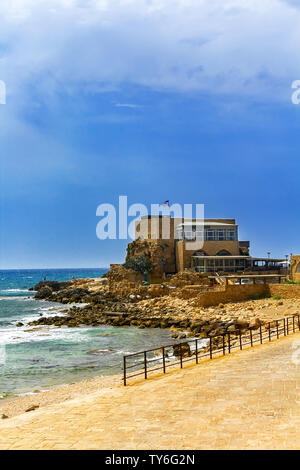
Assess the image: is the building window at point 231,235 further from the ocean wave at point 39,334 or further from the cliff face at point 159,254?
the ocean wave at point 39,334

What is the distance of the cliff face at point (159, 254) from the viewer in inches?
2146

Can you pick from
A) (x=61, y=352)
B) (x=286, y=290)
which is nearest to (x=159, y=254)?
(x=286, y=290)

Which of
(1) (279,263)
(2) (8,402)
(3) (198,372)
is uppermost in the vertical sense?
(1) (279,263)

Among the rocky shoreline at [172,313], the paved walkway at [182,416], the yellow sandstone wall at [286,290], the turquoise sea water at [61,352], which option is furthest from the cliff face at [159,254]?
the paved walkway at [182,416]

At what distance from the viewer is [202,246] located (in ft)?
172

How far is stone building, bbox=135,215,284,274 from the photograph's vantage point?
50688mm

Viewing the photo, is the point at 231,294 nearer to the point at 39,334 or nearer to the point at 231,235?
the point at 39,334

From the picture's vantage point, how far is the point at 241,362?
13945 mm

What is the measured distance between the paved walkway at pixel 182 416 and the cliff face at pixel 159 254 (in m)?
41.3

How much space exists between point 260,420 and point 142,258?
151ft

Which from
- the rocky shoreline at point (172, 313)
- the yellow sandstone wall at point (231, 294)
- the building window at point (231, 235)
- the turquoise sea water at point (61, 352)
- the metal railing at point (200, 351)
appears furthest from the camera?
the building window at point (231, 235)
